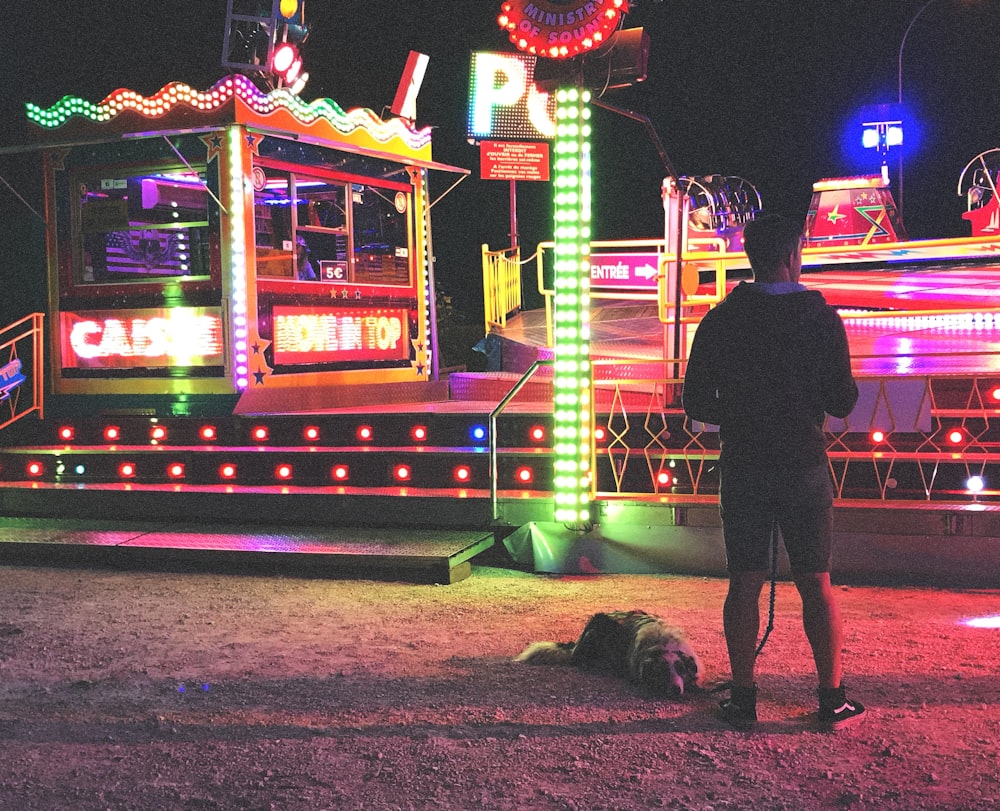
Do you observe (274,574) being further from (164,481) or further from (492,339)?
(492,339)

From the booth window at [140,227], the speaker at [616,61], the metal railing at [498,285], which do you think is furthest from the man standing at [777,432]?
the metal railing at [498,285]

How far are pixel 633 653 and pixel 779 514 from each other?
1085 millimetres

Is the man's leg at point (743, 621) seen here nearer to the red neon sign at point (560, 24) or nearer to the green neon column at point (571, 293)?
the green neon column at point (571, 293)

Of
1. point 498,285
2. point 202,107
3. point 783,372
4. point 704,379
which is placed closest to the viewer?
point 783,372

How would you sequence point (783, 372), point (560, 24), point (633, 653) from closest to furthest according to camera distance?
point (783, 372), point (633, 653), point (560, 24)

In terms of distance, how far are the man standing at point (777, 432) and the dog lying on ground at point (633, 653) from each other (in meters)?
0.42

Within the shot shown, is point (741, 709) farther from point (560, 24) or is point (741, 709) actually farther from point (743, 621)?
point (560, 24)

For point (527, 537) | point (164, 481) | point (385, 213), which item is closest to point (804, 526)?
point (527, 537)

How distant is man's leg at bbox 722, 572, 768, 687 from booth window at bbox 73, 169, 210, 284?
7.47 metres

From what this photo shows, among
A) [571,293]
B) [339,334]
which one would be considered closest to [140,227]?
[339,334]

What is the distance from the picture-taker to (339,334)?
440 inches

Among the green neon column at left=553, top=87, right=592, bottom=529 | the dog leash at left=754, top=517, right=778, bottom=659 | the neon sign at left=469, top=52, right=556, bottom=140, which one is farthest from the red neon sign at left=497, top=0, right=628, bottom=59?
the neon sign at left=469, top=52, right=556, bottom=140

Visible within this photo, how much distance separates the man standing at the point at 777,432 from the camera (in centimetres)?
411

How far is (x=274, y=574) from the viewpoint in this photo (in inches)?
292
